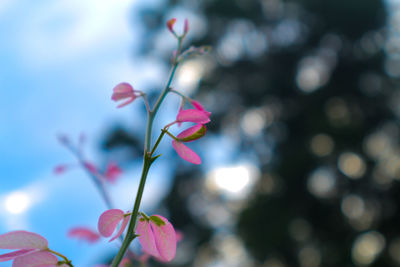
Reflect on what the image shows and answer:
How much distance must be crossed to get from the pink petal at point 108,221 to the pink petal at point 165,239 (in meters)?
0.03

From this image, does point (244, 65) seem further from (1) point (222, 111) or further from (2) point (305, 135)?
(2) point (305, 135)

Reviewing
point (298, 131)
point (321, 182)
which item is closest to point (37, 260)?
point (321, 182)

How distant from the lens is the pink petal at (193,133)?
32 centimetres

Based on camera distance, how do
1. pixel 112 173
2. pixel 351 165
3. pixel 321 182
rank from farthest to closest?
pixel 321 182, pixel 351 165, pixel 112 173

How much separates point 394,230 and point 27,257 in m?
6.57

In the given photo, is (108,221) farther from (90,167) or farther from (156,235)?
(90,167)

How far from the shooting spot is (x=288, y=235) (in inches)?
227

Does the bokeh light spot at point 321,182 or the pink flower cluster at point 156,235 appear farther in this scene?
the bokeh light spot at point 321,182

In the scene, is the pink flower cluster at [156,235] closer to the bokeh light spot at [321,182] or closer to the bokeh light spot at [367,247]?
the bokeh light spot at [367,247]

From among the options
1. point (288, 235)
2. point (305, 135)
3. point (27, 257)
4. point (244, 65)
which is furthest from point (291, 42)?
point (27, 257)

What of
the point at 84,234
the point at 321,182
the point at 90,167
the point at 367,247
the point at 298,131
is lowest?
the point at 367,247

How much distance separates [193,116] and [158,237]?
0.40 ft

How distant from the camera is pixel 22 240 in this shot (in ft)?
0.93

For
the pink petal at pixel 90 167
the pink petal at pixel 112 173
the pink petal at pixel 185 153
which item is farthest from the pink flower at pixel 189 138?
the pink petal at pixel 112 173
